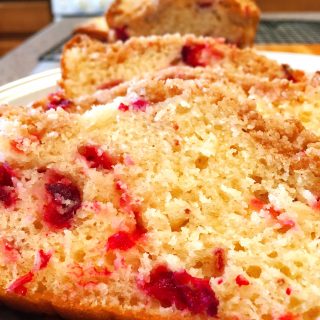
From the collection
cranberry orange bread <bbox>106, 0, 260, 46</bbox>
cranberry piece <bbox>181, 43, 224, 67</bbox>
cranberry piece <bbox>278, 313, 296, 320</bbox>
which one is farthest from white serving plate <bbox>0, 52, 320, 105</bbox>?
cranberry piece <bbox>278, 313, 296, 320</bbox>

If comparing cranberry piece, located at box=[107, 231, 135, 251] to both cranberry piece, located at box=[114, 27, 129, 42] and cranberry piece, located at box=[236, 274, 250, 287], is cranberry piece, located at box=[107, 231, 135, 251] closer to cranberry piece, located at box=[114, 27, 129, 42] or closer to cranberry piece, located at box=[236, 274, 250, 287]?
cranberry piece, located at box=[236, 274, 250, 287]

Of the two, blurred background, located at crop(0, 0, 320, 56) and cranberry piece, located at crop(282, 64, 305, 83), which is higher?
cranberry piece, located at crop(282, 64, 305, 83)

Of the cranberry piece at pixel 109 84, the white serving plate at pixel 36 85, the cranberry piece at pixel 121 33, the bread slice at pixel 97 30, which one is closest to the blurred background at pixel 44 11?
the bread slice at pixel 97 30

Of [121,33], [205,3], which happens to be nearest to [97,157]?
[121,33]

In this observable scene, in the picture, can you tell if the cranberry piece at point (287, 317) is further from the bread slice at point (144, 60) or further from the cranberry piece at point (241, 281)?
the bread slice at point (144, 60)

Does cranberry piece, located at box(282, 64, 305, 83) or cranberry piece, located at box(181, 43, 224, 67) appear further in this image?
cranberry piece, located at box(181, 43, 224, 67)

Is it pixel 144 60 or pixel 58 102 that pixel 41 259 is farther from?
pixel 144 60
